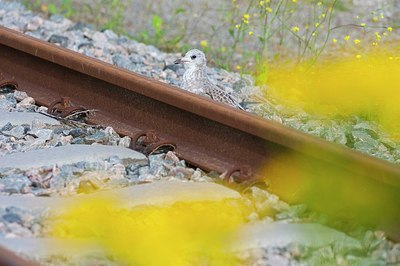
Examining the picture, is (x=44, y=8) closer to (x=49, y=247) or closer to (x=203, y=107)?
(x=203, y=107)

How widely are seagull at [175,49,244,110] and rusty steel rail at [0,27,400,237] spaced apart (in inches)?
16.5

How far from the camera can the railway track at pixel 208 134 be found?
4.92 meters

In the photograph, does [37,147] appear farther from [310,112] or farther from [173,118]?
[310,112]

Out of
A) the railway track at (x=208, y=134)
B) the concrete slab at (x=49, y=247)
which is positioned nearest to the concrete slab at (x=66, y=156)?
the railway track at (x=208, y=134)

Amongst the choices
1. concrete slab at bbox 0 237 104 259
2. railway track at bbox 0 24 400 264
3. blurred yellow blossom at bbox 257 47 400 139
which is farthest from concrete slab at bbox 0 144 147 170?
blurred yellow blossom at bbox 257 47 400 139

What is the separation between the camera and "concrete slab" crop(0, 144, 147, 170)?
17.7ft

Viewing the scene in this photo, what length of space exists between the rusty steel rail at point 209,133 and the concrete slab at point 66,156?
21 centimetres

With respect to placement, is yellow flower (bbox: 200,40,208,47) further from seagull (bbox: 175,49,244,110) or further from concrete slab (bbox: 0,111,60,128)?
concrete slab (bbox: 0,111,60,128)

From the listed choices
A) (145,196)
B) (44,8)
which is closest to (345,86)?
(145,196)

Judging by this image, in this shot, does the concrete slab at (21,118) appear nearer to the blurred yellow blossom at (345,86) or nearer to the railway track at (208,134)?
the railway track at (208,134)

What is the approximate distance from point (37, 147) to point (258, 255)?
1814 mm

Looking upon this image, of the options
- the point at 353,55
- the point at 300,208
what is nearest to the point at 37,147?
the point at 300,208

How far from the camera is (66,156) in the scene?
5.52m

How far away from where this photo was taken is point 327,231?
4.68m
